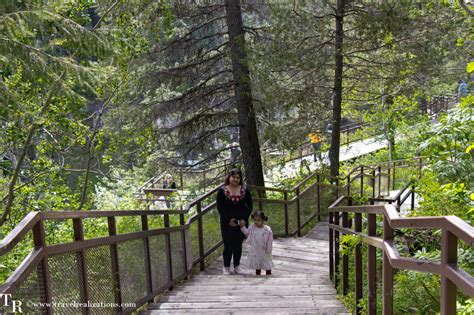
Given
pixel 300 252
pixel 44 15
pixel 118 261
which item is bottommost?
pixel 300 252

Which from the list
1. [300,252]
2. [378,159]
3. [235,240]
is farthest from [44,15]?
[378,159]

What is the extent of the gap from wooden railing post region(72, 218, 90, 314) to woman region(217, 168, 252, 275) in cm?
308

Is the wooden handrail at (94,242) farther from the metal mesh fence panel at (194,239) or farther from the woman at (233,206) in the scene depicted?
the woman at (233,206)

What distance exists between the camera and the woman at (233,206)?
655cm

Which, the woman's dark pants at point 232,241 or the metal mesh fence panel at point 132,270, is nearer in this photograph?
the metal mesh fence panel at point 132,270

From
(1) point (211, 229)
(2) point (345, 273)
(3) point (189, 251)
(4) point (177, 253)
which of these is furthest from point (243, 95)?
(2) point (345, 273)

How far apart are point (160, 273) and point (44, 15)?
3158 millimetres

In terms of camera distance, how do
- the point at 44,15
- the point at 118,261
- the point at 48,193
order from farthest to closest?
the point at 48,193 → the point at 44,15 → the point at 118,261

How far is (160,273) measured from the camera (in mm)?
5512

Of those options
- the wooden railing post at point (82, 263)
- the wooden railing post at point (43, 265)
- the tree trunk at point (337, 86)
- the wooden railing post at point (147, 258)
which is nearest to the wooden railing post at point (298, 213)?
the tree trunk at point (337, 86)

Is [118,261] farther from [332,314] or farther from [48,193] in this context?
[48,193]

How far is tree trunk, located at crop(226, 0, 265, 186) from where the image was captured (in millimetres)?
11141

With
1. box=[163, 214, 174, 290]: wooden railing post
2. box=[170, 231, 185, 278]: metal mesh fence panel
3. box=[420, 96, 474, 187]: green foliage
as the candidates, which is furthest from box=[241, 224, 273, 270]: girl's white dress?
box=[420, 96, 474, 187]: green foliage

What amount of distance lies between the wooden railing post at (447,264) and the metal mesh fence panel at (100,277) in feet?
8.66
